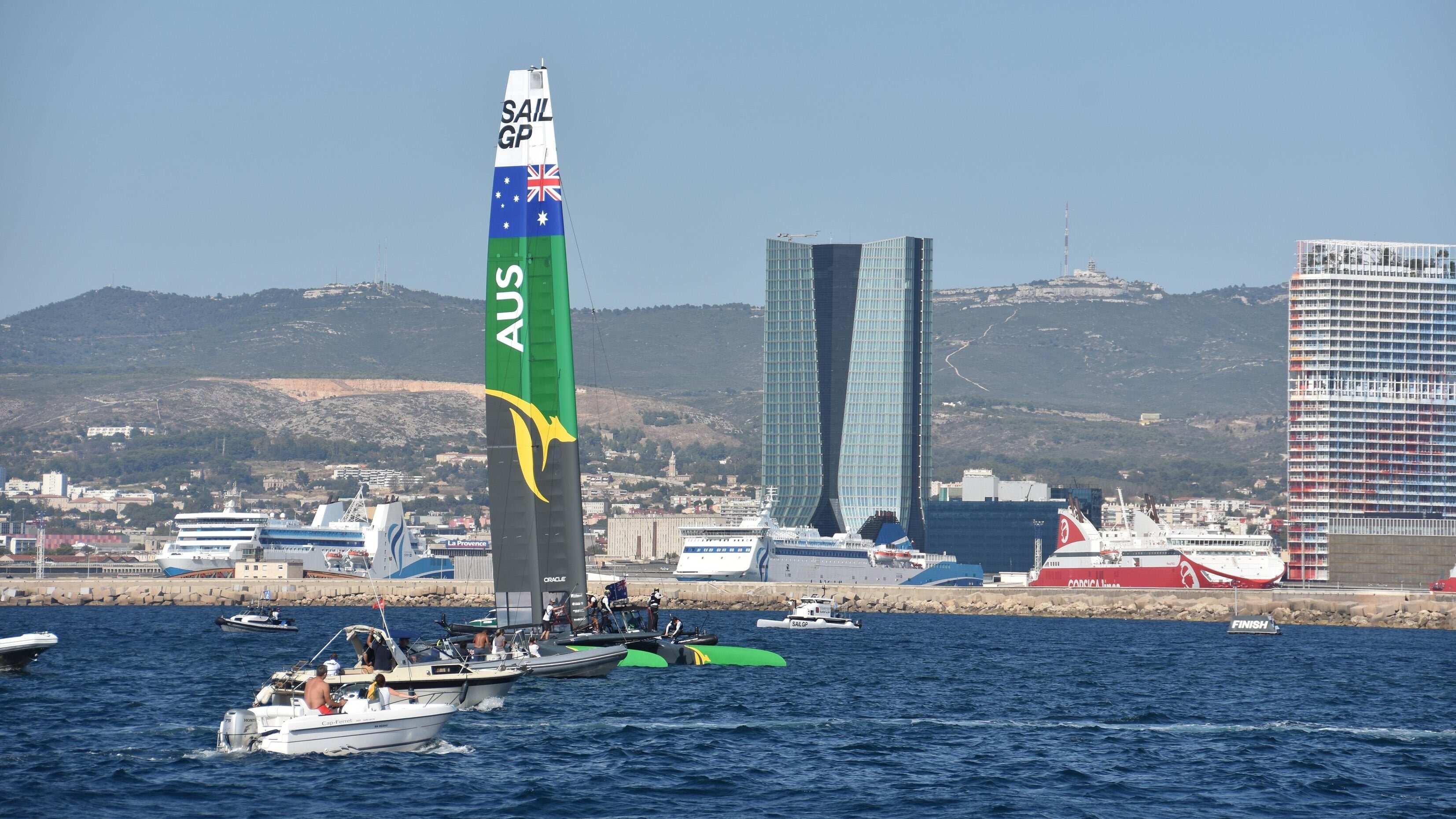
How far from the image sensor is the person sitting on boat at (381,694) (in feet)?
113

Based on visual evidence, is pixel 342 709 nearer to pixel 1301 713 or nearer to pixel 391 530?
pixel 1301 713

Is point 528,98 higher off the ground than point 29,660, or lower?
higher

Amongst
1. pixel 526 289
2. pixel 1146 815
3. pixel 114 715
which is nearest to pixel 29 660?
pixel 114 715

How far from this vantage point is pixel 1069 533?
6422 inches

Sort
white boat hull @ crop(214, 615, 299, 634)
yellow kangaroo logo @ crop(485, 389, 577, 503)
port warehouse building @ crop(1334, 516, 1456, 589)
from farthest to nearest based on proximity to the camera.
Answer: port warehouse building @ crop(1334, 516, 1456, 589)
white boat hull @ crop(214, 615, 299, 634)
yellow kangaroo logo @ crop(485, 389, 577, 503)

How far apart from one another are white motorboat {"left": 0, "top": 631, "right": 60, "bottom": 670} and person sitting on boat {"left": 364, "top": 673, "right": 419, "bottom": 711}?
66.8ft

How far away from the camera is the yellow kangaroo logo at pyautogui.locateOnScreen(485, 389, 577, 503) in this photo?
52.0 m

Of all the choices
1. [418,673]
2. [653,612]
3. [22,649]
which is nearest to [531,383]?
[653,612]

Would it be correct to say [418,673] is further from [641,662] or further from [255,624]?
[255,624]

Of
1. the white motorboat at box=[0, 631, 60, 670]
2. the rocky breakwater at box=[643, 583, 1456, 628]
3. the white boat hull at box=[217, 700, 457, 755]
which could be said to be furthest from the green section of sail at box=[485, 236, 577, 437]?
the rocky breakwater at box=[643, 583, 1456, 628]

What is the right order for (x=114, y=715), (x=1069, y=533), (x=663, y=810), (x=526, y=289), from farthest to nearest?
(x=1069, y=533) → (x=526, y=289) → (x=114, y=715) → (x=663, y=810)

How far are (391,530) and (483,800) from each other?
137192mm

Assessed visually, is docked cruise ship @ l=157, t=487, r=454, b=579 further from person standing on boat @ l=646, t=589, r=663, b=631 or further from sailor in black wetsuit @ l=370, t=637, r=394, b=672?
sailor in black wetsuit @ l=370, t=637, r=394, b=672

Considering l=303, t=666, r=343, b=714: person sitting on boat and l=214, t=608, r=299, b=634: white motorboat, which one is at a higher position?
l=303, t=666, r=343, b=714: person sitting on boat
